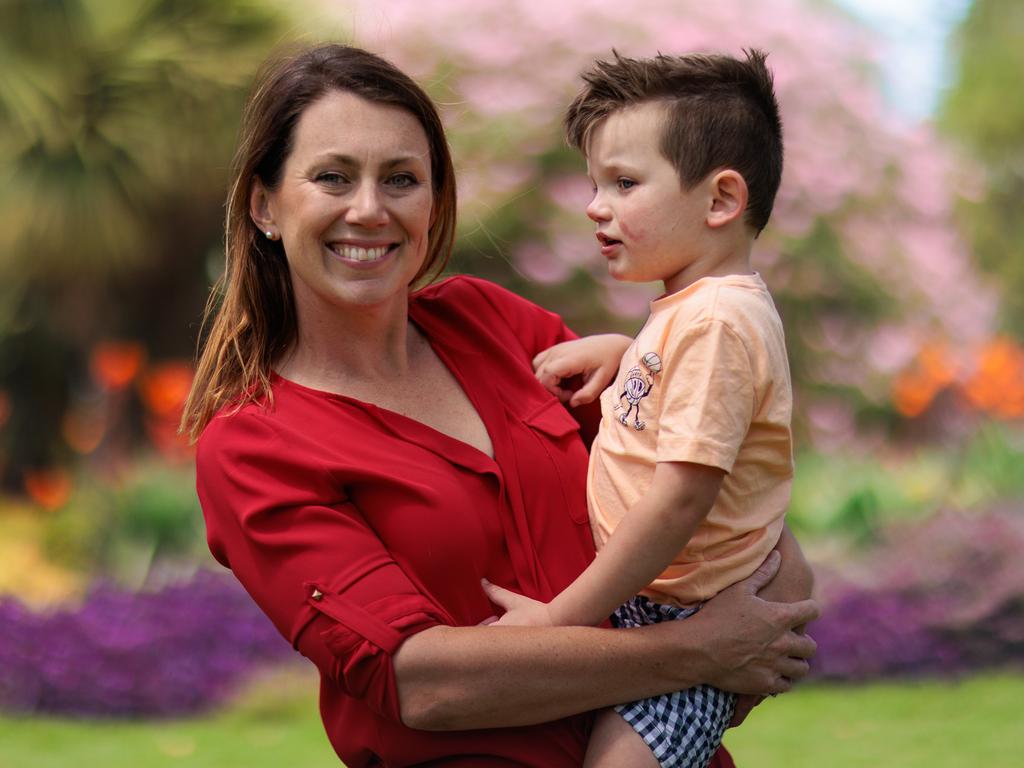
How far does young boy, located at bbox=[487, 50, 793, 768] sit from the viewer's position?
87.0 inches

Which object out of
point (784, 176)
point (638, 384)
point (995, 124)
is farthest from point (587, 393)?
point (995, 124)

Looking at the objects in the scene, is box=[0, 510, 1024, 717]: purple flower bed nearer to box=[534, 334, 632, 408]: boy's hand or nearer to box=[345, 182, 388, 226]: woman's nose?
box=[534, 334, 632, 408]: boy's hand

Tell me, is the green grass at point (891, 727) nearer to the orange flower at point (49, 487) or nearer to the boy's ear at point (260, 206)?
the boy's ear at point (260, 206)

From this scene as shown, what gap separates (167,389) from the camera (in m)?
8.19

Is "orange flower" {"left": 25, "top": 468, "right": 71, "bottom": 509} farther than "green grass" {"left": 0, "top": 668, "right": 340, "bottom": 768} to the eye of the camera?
Yes

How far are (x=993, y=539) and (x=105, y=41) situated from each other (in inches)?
225

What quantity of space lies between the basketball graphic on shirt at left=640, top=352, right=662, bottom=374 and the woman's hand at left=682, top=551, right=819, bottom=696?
40 cm

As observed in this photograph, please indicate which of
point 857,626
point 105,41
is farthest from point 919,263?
point 105,41

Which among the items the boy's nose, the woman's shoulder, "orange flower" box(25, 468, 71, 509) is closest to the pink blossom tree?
"orange flower" box(25, 468, 71, 509)

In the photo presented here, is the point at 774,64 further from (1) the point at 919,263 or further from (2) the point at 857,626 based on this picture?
(2) the point at 857,626

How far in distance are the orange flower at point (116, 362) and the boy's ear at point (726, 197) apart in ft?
22.0

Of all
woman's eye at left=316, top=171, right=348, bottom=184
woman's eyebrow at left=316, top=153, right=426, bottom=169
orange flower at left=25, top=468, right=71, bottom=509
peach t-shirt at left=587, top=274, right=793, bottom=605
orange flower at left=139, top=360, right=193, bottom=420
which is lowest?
orange flower at left=25, top=468, right=71, bottom=509

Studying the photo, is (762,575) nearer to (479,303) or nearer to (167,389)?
(479,303)

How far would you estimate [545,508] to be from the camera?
98.7 inches
